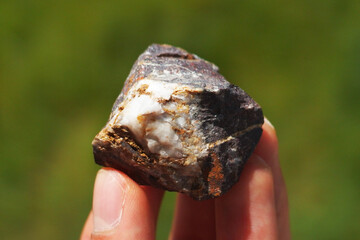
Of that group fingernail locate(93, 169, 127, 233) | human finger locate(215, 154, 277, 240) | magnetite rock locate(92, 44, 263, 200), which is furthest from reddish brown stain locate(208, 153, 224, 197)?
fingernail locate(93, 169, 127, 233)

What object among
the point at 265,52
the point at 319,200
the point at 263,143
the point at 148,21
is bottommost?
the point at 319,200

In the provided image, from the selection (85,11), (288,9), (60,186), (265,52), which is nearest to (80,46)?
(85,11)

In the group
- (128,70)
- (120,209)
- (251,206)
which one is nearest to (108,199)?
(120,209)

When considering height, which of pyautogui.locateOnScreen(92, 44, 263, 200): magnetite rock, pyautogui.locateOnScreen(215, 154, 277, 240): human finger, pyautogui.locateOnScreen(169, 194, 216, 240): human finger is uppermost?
pyautogui.locateOnScreen(92, 44, 263, 200): magnetite rock

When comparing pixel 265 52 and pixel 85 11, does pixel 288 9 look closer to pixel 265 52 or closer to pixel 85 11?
pixel 265 52

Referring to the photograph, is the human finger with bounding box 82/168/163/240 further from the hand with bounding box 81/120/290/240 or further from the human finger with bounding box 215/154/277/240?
the human finger with bounding box 215/154/277/240

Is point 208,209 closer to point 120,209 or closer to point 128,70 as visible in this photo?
point 120,209
